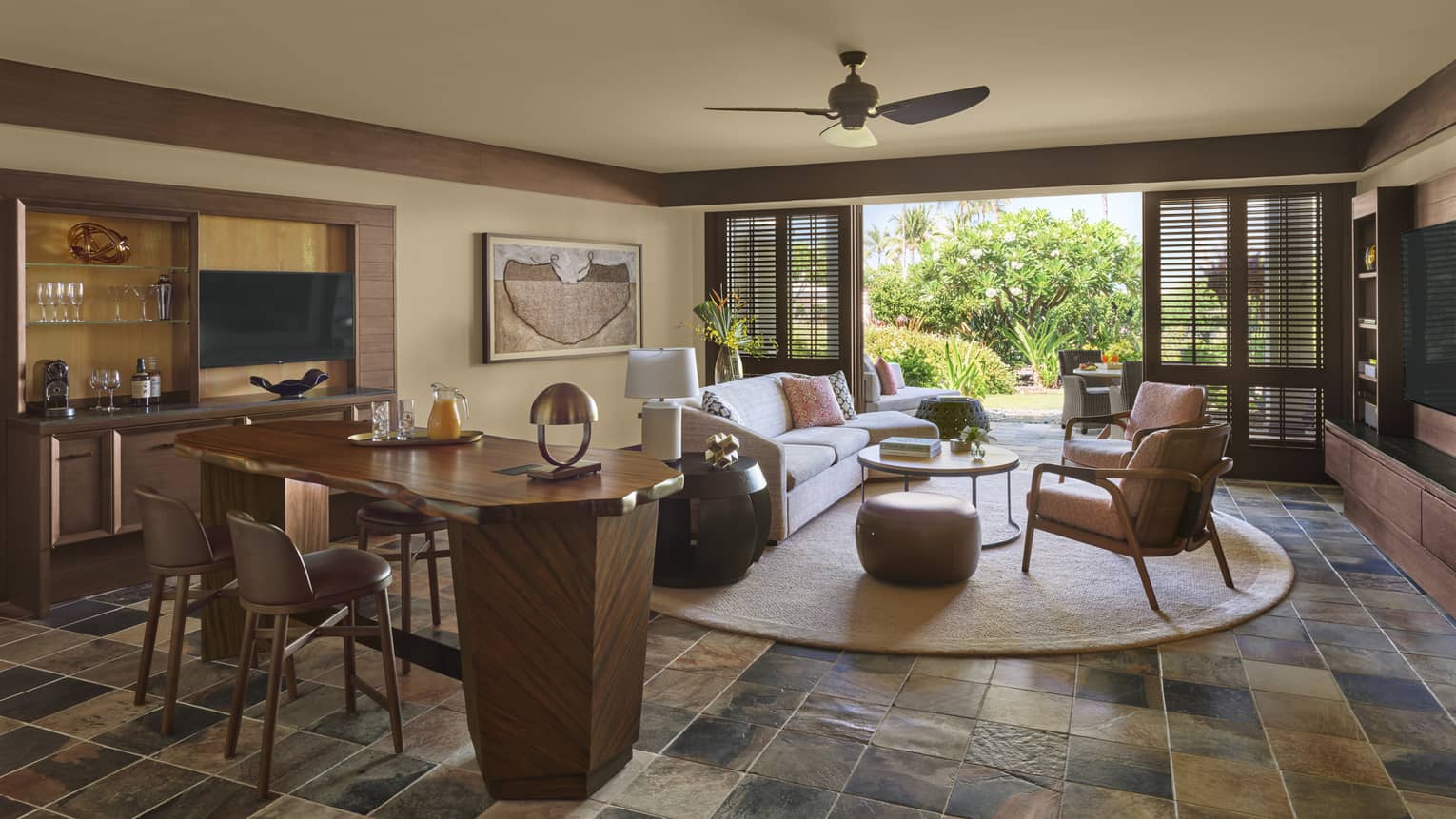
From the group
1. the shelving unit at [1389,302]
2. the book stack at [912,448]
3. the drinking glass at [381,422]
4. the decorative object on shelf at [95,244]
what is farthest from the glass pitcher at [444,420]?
the shelving unit at [1389,302]

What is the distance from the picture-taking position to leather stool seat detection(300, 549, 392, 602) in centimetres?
280

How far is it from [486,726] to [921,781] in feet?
3.96

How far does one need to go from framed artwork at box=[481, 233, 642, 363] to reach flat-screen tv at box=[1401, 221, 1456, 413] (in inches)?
212

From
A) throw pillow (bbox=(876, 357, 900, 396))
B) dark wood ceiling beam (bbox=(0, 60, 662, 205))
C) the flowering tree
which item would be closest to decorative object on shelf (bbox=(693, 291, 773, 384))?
throw pillow (bbox=(876, 357, 900, 396))

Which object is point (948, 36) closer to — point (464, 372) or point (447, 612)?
point (447, 612)

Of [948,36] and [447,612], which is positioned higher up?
[948,36]

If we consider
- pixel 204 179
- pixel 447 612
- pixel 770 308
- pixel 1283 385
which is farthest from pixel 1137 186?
pixel 204 179

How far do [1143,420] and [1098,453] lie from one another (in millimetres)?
628

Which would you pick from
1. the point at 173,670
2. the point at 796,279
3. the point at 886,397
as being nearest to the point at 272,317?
the point at 173,670

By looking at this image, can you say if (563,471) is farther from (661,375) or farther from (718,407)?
(718,407)

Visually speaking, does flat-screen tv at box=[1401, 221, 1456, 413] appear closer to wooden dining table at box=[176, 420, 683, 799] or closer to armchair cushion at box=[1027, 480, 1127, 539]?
armchair cushion at box=[1027, 480, 1127, 539]

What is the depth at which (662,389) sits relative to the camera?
15.9 ft

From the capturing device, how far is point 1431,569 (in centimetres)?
438

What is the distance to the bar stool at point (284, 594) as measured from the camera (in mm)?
2658
